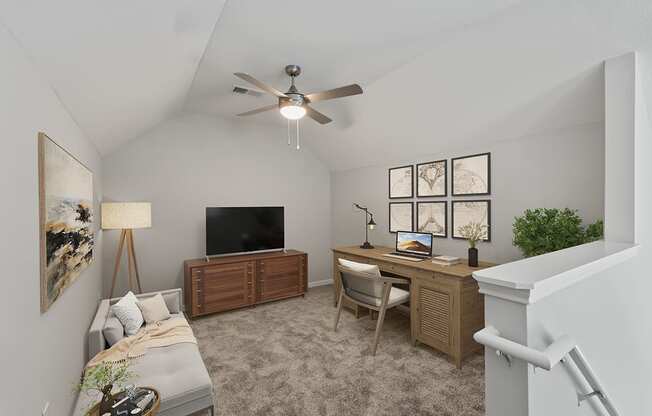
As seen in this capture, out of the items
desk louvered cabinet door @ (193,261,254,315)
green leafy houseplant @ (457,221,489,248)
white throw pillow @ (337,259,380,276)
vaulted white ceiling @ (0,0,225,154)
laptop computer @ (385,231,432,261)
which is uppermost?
vaulted white ceiling @ (0,0,225,154)

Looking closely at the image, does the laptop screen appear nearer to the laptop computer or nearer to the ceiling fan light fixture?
the laptop computer

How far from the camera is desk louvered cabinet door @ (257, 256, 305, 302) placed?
412 cm

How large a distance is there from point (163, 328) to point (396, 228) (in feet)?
10.4

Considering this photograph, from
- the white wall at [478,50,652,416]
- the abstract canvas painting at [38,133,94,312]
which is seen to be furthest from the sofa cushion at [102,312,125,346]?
the white wall at [478,50,652,416]

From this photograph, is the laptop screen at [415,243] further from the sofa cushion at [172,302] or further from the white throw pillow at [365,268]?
the sofa cushion at [172,302]

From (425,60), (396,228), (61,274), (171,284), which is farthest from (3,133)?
(396,228)

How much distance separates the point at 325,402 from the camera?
2098 millimetres

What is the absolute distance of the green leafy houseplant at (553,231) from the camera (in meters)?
2.28

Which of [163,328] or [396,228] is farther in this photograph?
[396,228]

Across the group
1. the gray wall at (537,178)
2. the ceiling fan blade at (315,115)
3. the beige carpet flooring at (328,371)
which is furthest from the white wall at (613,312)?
the ceiling fan blade at (315,115)

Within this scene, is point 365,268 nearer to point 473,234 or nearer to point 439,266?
point 439,266

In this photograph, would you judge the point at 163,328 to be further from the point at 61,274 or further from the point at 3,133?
the point at 3,133

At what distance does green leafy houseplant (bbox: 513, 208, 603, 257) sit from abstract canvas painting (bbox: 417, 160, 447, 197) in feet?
3.92

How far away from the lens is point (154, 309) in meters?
2.71
